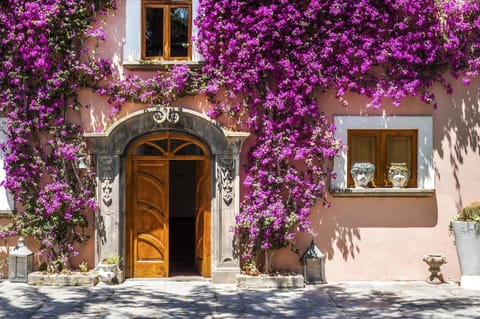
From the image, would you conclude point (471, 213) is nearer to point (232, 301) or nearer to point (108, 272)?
point (232, 301)

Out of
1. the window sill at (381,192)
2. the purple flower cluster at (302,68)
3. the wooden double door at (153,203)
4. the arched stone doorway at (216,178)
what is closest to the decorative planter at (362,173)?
the window sill at (381,192)

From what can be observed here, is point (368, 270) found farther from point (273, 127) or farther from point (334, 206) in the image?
point (273, 127)

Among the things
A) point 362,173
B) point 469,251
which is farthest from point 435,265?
point 362,173

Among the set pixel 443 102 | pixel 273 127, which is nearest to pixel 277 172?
pixel 273 127

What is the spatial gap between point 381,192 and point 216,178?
2.64m

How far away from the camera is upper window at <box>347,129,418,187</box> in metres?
12.1

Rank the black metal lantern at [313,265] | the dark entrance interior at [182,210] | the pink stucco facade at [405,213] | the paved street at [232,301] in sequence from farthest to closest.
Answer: the dark entrance interior at [182,210], the pink stucco facade at [405,213], the black metal lantern at [313,265], the paved street at [232,301]

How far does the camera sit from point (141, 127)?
1169 cm

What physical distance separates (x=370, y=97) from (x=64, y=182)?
501 centimetres

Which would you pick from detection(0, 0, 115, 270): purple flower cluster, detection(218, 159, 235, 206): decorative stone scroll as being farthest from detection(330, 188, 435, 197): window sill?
detection(0, 0, 115, 270): purple flower cluster

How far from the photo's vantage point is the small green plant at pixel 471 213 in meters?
11.3

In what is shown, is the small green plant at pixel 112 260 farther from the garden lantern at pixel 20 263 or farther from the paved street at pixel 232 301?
the garden lantern at pixel 20 263

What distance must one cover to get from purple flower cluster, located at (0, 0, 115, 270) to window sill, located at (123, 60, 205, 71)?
39 cm

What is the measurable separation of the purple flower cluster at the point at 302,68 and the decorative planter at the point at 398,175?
1.02 meters
